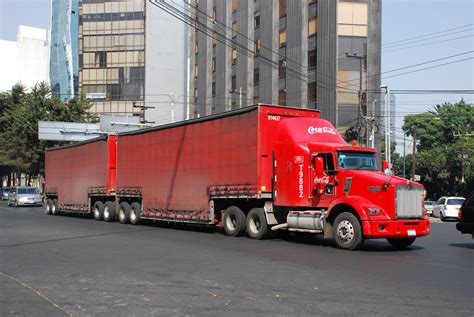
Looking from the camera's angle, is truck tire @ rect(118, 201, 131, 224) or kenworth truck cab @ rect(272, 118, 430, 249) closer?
kenworth truck cab @ rect(272, 118, 430, 249)

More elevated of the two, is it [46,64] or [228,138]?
[46,64]

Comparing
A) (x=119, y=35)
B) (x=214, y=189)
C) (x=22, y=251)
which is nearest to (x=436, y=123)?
(x=119, y=35)

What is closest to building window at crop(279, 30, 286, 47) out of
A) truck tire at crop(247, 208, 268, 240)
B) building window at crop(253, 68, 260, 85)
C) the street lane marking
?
building window at crop(253, 68, 260, 85)

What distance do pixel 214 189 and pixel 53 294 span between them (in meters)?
10.5

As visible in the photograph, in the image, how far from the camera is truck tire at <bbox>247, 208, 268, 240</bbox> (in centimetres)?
1672

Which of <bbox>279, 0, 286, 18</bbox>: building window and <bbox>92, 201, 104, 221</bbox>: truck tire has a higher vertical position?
<bbox>279, 0, 286, 18</bbox>: building window

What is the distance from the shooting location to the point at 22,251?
534 inches

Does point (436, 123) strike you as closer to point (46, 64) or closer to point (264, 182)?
point (264, 182)

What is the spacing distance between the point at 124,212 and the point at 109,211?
153 centimetres

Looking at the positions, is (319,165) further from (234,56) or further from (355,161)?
(234,56)

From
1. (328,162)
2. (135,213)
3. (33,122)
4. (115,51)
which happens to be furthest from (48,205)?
(115,51)

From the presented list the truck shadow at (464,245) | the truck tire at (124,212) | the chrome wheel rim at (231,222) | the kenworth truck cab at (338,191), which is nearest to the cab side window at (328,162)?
the kenworth truck cab at (338,191)

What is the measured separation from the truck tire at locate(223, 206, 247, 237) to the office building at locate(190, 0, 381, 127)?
19.8m

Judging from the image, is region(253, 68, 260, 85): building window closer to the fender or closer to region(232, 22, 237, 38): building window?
region(232, 22, 237, 38): building window
